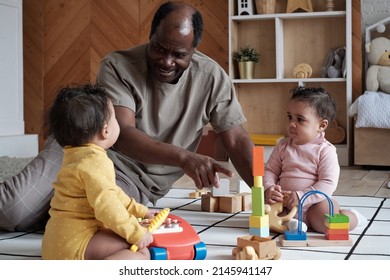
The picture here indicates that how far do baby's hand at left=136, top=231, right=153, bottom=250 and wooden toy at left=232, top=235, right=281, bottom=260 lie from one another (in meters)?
0.22

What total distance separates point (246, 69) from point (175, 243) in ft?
8.88

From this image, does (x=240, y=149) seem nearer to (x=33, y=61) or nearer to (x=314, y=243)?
(x=314, y=243)

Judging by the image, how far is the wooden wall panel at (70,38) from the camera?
14.6 ft

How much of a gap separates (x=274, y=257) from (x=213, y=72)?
721mm

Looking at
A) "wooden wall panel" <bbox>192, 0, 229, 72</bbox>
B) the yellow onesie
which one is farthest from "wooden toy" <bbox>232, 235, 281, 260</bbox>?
"wooden wall panel" <bbox>192, 0, 229, 72</bbox>

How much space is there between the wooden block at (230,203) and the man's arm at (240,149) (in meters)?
0.15

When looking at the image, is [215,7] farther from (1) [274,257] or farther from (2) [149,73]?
(1) [274,257]

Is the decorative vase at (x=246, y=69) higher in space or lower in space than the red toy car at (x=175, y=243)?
higher

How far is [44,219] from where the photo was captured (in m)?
1.79

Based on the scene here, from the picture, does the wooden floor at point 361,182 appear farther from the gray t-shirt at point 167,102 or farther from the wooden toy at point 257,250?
the wooden toy at point 257,250

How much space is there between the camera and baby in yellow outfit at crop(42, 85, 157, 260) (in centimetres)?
125

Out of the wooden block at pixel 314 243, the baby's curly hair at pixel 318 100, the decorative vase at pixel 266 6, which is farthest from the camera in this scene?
the decorative vase at pixel 266 6

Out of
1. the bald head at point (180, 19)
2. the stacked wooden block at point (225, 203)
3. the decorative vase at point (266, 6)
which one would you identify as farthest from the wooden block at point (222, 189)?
the decorative vase at point (266, 6)
